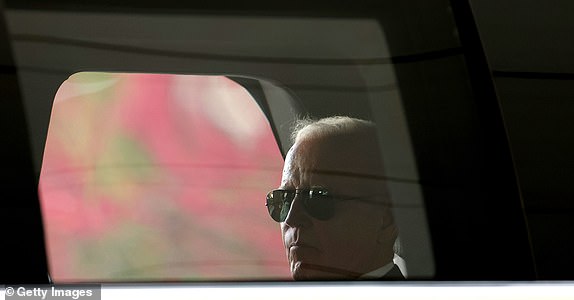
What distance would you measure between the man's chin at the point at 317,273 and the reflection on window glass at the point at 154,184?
24 mm

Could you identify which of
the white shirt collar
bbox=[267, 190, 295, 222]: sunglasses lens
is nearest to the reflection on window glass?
bbox=[267, 190, 295, 222]: sunglasses lens

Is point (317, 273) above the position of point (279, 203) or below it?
below

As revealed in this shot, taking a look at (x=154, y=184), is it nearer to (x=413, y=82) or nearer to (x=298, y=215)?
(x=298, y=215)

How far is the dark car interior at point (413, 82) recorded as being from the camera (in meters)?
1.85

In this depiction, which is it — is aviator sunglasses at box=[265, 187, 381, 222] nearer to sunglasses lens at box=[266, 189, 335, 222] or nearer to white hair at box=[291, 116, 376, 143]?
sunglasses lens at box=[266, 189, 335, 222]

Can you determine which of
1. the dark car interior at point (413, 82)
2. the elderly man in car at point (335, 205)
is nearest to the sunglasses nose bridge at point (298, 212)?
the elderly man in car at point (335, 205)

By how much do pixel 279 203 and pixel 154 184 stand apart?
0.25m

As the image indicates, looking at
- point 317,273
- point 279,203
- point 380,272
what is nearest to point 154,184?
point 279,203

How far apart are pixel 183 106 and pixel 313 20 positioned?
0.33 m

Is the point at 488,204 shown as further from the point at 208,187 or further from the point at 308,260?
the point at 208,187

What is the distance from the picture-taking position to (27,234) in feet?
5.65

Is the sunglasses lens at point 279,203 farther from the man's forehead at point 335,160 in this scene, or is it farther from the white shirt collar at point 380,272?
the white shirt collar at point 380,272

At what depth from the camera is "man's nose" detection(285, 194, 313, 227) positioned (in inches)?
71.8

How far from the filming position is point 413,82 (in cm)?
192
